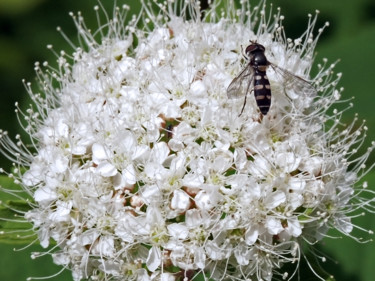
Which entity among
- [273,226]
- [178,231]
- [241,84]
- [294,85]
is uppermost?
[241,84]

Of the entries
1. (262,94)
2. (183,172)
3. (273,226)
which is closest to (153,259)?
(183,172)

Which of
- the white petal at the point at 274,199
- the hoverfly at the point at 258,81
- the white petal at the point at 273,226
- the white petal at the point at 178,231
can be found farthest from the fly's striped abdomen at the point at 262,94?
the white petal at the point at 178,231

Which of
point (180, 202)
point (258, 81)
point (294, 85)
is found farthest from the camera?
point (294, 85)

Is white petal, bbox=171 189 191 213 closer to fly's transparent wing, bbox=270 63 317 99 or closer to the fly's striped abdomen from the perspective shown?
the fly's striped abdomen

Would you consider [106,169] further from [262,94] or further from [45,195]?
[262,94]

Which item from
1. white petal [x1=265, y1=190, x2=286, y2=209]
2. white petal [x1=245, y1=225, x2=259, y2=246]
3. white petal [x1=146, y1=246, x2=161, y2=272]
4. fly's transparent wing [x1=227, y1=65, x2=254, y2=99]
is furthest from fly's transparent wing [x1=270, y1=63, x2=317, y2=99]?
white petal [x1=146, y1=246, x2=161, y2=272]

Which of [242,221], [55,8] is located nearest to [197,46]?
[242,221]
